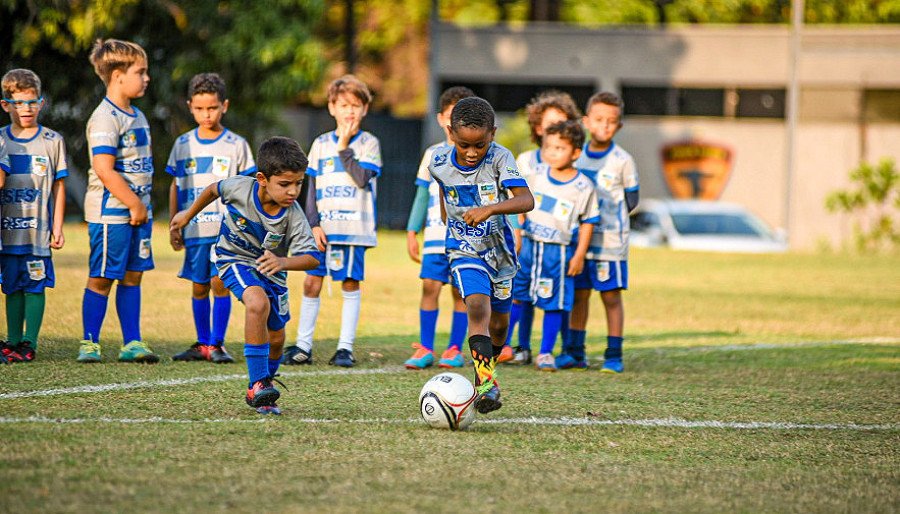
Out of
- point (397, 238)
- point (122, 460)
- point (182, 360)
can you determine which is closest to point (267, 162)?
point (122, 460)

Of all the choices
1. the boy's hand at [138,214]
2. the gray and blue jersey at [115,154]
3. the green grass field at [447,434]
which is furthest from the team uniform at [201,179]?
the green grass field at [447,434]

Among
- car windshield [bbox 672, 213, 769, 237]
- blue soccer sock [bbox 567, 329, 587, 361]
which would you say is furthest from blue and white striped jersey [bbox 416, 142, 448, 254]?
car windshield [bbox 672, 213, 769, 237]

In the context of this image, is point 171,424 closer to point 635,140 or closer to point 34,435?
point 34,435

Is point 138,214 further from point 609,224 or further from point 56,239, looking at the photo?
point 609,224

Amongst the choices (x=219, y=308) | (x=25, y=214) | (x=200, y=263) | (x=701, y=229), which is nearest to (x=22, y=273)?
(x=25, y=214)

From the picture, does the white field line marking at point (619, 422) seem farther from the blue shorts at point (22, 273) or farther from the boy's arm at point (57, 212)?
the boy's arm at point (57, 212)

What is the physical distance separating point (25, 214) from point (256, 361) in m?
2.68

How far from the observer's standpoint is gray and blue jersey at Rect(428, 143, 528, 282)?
6695mm

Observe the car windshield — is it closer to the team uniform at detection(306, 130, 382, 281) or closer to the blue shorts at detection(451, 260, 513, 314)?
the team uniform at detection(306, 130, 382, 281)

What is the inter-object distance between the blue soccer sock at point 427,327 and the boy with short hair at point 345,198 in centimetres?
49

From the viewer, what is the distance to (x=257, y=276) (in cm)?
644

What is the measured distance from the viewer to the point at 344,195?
873cm

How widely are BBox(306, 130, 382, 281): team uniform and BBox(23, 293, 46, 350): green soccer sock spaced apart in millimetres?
1872

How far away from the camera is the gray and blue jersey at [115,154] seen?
7871mm
